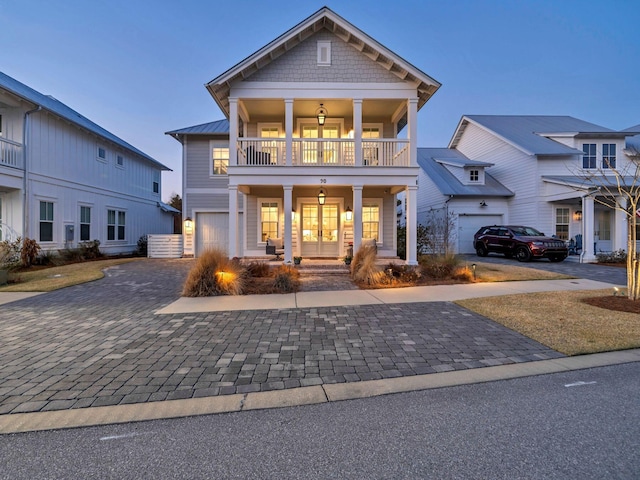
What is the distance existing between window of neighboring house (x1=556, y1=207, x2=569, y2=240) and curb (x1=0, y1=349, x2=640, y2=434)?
680 inches

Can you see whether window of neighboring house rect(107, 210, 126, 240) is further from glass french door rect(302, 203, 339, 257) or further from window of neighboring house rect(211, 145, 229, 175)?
glass french door rect(302, 203, 339, 257)

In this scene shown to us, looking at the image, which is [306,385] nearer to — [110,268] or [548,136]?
[110,268]

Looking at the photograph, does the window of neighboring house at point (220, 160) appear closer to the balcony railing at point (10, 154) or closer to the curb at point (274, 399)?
the balcony railing at point (10, 154)

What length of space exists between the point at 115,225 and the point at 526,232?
75.0ft

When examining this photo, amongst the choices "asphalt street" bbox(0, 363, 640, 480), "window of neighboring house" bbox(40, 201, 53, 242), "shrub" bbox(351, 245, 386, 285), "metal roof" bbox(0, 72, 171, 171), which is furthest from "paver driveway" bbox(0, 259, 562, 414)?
"metal roof" bbox(0, 72, 171, 171)

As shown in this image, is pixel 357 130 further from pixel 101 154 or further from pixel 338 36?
pixel 101 154

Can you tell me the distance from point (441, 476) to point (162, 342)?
12.9 ft

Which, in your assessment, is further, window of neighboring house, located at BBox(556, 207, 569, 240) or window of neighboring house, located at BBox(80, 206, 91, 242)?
window of neighboring house, located at BBox(556, 207, 569, 240)

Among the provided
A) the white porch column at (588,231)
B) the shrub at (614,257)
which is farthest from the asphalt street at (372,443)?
the shrub at (614,257)

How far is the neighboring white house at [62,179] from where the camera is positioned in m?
12.8

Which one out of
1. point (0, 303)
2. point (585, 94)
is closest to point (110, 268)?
point (0, 303)

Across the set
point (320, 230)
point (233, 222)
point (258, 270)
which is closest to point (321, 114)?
point (320, 230)

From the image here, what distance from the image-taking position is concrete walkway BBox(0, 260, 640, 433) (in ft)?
9.99

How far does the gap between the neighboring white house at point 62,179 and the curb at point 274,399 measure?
45.4ft
